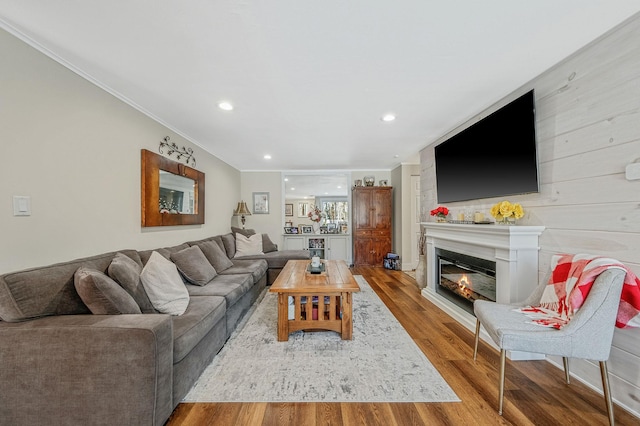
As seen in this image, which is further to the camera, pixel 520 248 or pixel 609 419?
pixel 520 248

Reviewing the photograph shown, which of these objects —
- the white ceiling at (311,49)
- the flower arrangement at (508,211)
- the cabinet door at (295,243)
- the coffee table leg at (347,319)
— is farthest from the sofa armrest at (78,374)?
the cabinet door at (295,243)

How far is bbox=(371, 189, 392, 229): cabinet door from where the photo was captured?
5719mm

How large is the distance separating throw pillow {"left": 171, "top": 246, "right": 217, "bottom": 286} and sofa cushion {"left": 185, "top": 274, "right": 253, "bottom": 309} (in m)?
0.07

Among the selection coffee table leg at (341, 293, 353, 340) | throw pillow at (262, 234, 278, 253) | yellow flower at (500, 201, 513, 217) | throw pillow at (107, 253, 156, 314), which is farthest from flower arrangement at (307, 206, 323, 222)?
throw pillow at (107, 253, 156, 314)

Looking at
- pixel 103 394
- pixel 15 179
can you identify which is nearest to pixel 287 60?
pixel 15 179

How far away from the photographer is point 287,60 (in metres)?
A: 1.78

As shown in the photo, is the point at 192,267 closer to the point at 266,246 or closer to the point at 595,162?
the point at 266,246

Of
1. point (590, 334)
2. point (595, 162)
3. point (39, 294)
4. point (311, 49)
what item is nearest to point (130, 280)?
point (39, 294)

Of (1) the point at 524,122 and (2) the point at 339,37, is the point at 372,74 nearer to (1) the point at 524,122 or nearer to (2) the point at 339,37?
(2) the point at 339,37

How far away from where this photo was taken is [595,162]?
164 centimetres

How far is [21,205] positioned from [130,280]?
0.79 meters

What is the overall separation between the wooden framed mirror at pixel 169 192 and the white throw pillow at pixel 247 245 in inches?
34.3

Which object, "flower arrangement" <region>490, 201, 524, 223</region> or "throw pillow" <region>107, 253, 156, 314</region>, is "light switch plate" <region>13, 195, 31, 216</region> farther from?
"flower arrangement" <region>490, 201, 524, 223</region>

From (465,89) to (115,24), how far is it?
2656mm
